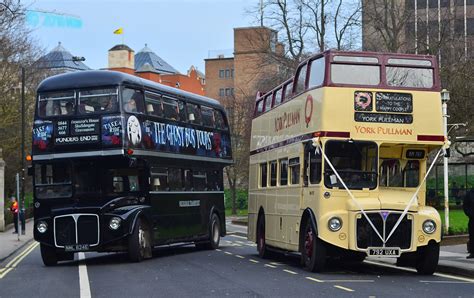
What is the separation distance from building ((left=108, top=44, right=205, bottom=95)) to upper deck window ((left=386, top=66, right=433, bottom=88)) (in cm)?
10146

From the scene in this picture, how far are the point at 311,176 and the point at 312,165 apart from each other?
0.25 m

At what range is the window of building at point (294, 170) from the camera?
18703 millimetres

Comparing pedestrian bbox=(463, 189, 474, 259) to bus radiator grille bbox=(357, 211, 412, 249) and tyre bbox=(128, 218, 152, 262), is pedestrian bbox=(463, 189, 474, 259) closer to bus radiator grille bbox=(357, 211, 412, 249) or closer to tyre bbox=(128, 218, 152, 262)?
bus radiator grille bbox=(357, 211, 412, 249)

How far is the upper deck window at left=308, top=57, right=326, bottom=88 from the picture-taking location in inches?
682

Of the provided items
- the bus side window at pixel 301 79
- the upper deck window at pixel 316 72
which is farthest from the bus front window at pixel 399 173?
the bus side window at pixel 301 79

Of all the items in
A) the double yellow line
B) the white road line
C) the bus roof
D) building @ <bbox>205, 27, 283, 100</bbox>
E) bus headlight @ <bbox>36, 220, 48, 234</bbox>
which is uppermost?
building @ <bbox>205, 27, 283, 100</bbox>

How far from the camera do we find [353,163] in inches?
671

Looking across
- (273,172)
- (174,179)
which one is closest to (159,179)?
(174,179)

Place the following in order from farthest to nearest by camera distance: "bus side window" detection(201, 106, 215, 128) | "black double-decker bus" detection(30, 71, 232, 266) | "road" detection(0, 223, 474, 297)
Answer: "bus side window" detection(201, 106, 215, 128)
"black double-decker bus" detection(30, 71, 232, 266)
"road" detection(0, 223, 474, 297)

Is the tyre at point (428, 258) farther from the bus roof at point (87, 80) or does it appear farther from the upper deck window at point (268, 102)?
the bus roof at point (87, 80)

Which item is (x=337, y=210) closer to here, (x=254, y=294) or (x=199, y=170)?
(x=254, y=294)

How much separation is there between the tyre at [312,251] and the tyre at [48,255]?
24.0 ft

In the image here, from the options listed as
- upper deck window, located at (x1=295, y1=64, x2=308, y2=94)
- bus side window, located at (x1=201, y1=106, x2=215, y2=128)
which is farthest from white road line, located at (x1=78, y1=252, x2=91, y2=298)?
bus side window, located at (x1=201, y1=106, x2=215, y2=128)

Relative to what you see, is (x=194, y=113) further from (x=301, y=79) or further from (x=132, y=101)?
(x=301, y=79)
